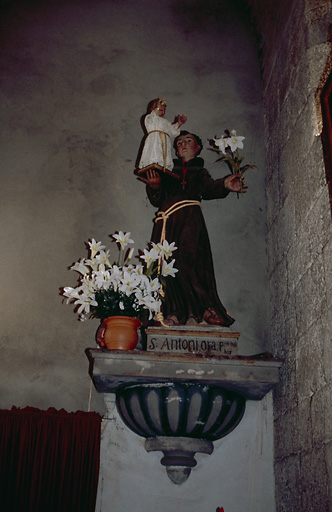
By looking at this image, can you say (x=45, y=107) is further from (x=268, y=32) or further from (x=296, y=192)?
(x=296, y=192)

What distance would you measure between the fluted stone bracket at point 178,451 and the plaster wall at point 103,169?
0.11 m

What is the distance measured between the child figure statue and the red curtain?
1797mm

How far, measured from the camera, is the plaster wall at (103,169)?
4.04 metres

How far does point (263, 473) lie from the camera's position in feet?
12.6

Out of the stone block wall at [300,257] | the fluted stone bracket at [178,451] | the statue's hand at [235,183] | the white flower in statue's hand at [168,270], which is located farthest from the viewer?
the statue's hand at [235,183]

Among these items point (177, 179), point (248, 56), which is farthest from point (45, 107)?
point (248, 56)

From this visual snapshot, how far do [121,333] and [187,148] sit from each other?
5.26ft

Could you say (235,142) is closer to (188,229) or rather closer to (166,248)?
(188,229)

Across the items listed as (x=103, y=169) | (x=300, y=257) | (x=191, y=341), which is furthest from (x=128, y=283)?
(x=103, y=169)

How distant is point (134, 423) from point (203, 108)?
9.37ft

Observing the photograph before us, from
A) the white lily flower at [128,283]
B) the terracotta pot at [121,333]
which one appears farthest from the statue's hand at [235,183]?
the terracotta pot at [121,333]

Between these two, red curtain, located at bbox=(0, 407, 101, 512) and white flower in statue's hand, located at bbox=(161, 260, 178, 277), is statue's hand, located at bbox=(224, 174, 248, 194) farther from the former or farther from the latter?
red curtain, located at bbox=(0, 407, 101, 512)

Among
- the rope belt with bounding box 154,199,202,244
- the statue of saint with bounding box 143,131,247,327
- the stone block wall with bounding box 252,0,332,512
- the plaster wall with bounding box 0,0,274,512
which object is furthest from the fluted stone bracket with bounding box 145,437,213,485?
the rope belt with bounding box 154,199,202,244

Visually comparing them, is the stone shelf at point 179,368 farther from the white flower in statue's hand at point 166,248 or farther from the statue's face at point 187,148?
the statue's face at point 187,148
